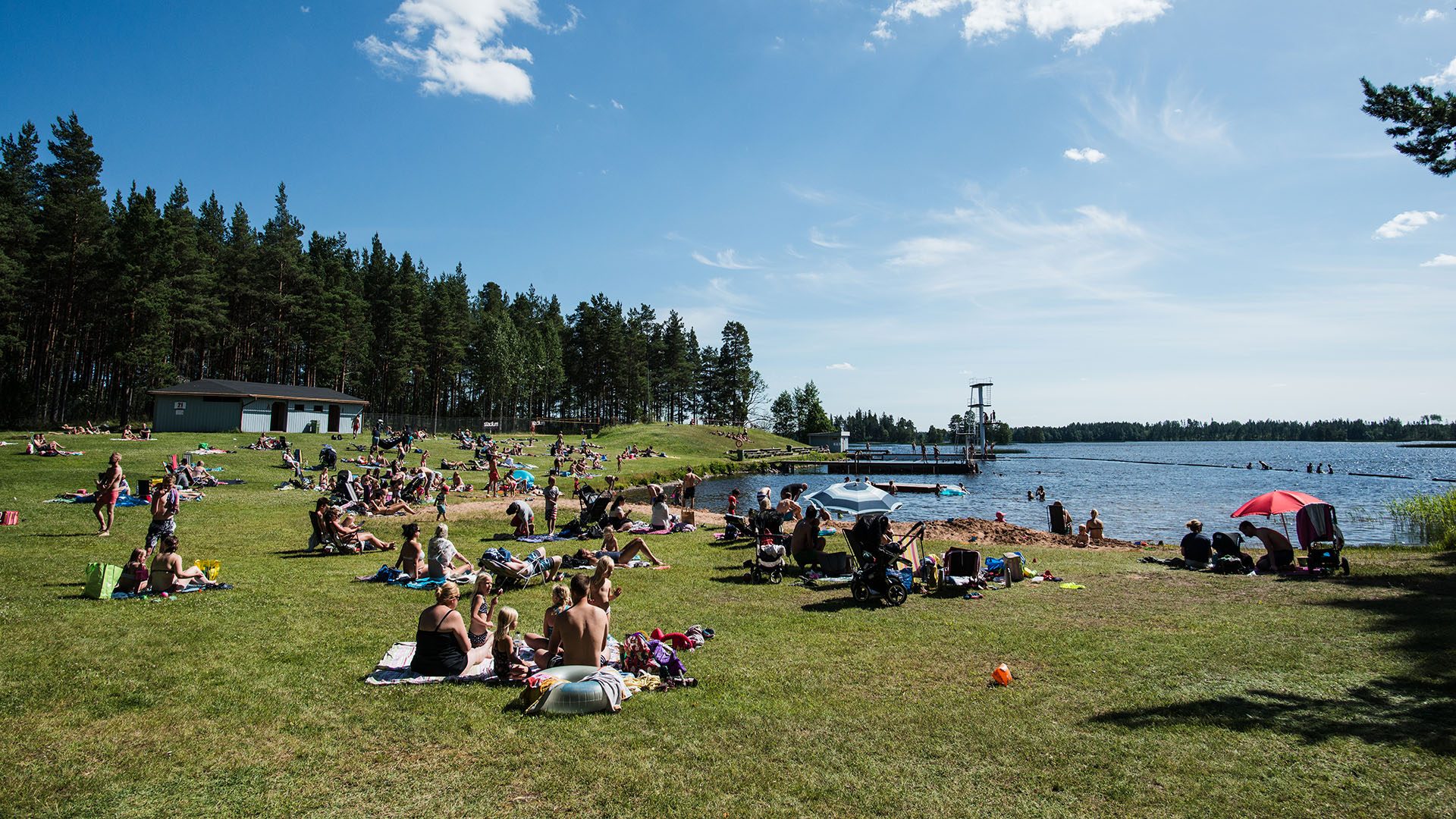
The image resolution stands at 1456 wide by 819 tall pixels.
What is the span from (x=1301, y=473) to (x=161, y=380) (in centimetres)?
10209

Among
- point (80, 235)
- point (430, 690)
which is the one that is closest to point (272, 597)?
point (430, 690)

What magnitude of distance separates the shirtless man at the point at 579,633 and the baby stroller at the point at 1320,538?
543 inches

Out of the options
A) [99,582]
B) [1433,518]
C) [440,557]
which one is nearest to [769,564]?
[440,557]

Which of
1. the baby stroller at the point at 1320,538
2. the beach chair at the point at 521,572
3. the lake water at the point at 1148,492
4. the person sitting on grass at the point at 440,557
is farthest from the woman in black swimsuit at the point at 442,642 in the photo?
the lake water at the point at 1148,492

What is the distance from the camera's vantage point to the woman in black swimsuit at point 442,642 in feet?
23.5

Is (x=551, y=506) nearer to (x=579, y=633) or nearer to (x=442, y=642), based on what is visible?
(x=442, y=642)

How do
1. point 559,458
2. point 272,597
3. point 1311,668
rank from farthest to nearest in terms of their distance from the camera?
point 559,458
point 272,597
point 1311,668

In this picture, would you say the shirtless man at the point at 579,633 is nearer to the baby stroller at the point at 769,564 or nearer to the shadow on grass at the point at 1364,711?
the shadow on grass at the point at 1364,711

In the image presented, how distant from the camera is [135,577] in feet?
33.1

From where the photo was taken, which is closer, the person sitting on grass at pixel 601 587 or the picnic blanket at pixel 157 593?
the person sitting on grass at pixel 601 587

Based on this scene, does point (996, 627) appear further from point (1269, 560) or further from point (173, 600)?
point (173, 600)

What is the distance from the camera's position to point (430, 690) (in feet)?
22.5

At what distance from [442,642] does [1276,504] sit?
1548cm

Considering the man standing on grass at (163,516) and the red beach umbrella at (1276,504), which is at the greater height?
the red beach umbrella at (1276,504)
